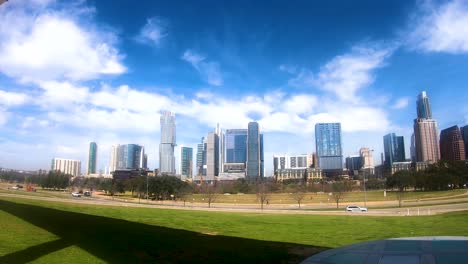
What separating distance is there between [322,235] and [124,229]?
10.4 meters

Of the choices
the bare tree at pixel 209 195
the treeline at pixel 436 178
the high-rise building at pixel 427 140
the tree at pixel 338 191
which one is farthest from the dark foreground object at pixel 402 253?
the high-rise building at pixel 427 140

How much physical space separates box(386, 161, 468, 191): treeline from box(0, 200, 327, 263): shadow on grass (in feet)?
281

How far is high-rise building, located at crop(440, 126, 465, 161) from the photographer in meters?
154

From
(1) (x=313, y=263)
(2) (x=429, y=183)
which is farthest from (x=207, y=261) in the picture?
(2) (x=429, y=183)

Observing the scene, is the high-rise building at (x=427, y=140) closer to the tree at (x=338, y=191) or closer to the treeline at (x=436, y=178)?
the treeline at (x=436, y=178)

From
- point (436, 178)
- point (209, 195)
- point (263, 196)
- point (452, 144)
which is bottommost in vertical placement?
point (263, 196)

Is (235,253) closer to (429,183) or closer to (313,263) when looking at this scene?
(313,263)

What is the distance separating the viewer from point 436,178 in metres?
90.1

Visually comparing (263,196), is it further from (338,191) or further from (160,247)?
(160,247)

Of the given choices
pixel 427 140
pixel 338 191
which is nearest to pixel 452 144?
pixel 427 140

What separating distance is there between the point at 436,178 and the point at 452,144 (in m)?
78.0

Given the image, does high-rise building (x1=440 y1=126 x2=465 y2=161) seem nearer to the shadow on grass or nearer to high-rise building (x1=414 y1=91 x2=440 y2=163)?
high-rise building (x1=414 y1=91 x2=440 y2=163)

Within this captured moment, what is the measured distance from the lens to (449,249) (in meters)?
6.77

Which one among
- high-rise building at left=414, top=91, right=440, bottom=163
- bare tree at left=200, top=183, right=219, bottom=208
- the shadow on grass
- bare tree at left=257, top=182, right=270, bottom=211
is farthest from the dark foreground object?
high-rise building at left=414, top=91, right=440, bottom=163
